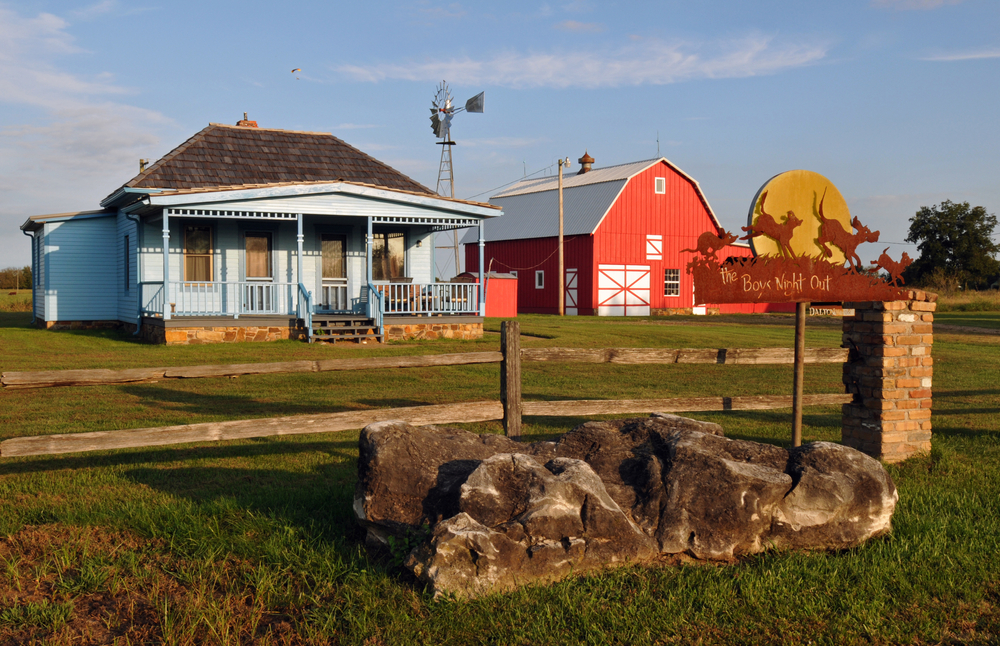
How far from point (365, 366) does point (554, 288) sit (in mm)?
29185

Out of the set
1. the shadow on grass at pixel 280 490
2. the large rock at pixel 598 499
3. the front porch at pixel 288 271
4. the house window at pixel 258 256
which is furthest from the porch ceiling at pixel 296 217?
the large rock at pixel 598 499

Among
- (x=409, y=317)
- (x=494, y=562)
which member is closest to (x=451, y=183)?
(x=409, y=317)

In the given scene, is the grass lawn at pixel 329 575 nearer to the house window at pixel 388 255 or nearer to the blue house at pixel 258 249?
the blue house at pixel 258 249

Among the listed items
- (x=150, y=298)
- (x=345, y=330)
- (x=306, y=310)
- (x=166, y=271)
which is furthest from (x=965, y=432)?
(x=150, y=298)

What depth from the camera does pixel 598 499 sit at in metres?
3.94

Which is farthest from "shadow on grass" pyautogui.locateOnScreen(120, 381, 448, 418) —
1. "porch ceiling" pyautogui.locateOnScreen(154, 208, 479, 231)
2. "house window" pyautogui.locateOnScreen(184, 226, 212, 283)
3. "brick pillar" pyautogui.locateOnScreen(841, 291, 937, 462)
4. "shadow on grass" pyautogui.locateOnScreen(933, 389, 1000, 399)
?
"house window" pyautogui.locateOnScreen(184, 226, 212, 283)

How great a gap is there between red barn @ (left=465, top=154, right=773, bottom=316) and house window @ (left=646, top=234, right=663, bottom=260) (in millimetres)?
46

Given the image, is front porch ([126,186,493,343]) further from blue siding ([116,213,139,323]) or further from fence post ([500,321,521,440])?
fence post ([500,321,521,440])

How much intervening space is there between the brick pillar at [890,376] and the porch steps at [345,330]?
12153 mm

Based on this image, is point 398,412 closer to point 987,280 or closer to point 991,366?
point 991,366

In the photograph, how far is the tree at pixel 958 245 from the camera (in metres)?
53.8

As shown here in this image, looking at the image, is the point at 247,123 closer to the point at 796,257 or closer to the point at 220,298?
the point at 220,298

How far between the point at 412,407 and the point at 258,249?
15155mm

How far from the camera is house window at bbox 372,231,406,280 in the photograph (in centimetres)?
2106
